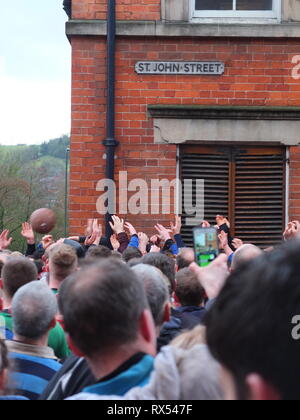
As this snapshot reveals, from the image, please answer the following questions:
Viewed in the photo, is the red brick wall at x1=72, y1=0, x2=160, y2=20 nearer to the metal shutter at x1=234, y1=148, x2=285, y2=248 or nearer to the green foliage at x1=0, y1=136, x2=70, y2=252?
the metal shutter at x1=234, y1=148, x2=285, y2=248

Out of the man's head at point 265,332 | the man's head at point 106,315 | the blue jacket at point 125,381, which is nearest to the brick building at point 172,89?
the man's head at point 106,315

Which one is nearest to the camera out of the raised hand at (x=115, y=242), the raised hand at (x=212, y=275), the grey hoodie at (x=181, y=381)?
the grey hoodie at (x=181, y=381)

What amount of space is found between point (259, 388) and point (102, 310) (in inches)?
42.9

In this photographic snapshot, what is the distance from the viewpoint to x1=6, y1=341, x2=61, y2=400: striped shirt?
368 centimetres

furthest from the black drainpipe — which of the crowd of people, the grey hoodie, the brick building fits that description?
the grey hoodie

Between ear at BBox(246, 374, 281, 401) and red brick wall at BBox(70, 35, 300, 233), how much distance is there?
8.00 metres

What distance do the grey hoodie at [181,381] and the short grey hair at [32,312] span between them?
1719 millimetres

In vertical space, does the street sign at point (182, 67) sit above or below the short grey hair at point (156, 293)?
above

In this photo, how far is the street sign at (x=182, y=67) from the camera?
9438mm

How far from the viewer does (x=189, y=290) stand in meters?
4.95

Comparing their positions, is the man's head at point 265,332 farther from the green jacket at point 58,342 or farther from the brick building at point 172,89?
the brick building at point 172,89

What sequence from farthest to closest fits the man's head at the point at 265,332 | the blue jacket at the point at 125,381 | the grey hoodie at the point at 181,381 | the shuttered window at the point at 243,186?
the shuttered window at the point at 243,186, the blue jacket at the point at 125,381, the grey hoodie at the point at 181,381, the man's head at the point at 265,332

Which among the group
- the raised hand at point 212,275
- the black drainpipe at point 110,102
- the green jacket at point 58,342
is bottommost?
the green jacket at point 58,342
